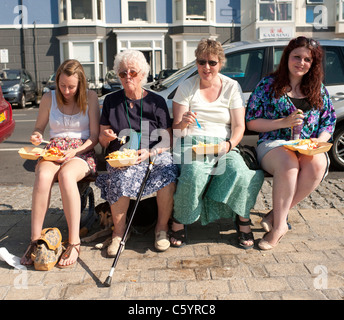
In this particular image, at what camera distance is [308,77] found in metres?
3.88

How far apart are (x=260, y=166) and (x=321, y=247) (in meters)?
0.82

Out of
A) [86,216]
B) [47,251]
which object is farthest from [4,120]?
[47,251]

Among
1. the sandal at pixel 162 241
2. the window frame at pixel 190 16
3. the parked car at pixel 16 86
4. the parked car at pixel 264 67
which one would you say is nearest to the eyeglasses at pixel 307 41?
the sandal at pixel 162 241

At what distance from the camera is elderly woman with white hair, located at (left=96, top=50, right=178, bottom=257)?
3.59 metres

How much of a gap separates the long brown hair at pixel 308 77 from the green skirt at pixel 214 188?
74cm

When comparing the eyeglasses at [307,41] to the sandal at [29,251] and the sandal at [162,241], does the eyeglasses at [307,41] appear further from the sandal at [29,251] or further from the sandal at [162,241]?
the sandal at [29,251]

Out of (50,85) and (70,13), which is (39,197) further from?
(70,13)

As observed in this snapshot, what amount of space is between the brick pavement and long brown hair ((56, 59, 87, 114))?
1175 millimetres

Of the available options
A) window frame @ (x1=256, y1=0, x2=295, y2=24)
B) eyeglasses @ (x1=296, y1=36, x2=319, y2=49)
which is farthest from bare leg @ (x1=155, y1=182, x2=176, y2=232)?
window frame @ (x1=256, y1=0, x2=295, y2=24)

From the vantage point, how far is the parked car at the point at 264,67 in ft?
20.2

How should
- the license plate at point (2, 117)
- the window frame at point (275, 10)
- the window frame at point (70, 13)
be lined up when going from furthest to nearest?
1. the window frame at point (275, 10)
2. the window frame at point (70, 13)
3. the license plate at point (2, 117)

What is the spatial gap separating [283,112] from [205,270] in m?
1.55
